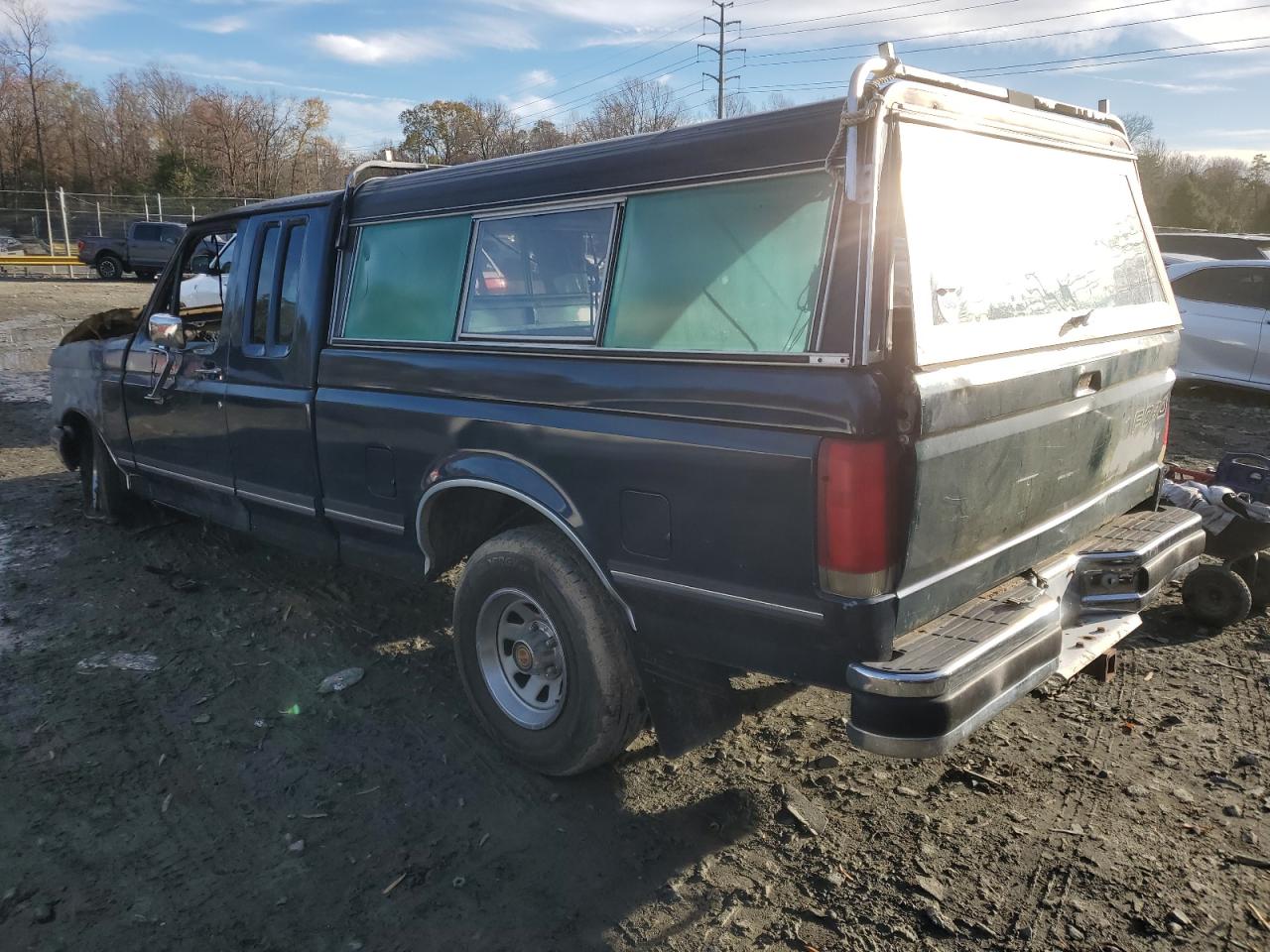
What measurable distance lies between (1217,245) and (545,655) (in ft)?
46.1

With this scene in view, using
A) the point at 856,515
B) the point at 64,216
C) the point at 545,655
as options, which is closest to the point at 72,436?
the point at 545,655

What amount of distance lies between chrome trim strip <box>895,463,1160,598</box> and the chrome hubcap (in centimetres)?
131

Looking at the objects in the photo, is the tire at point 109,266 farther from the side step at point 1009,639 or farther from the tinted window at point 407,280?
the side step at point 1009,639

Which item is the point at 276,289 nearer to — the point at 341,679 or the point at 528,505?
the point at 341,679

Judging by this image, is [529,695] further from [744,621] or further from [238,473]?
[238,473]

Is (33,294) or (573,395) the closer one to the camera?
(573,395)

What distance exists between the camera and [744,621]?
274 centimetres

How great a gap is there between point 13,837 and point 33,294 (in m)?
20.2

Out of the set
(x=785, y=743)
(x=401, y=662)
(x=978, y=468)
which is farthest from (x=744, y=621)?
(x=401, y=662)

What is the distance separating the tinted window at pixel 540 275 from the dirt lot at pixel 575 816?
4.99 feet

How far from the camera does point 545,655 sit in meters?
3.44

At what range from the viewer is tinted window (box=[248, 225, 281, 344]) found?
4.56 m

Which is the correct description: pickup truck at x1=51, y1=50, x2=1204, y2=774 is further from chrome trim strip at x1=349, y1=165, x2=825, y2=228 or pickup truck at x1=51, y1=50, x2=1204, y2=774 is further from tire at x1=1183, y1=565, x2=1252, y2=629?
tire at x1=1183, y1=565, x2=1252, y2=629

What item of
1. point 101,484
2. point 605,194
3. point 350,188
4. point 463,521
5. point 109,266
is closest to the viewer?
point 605,194
